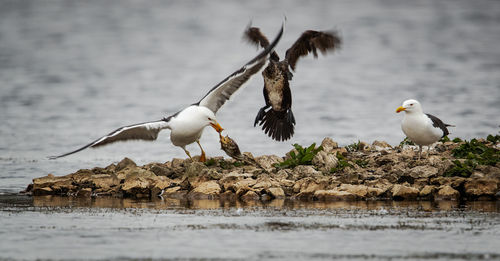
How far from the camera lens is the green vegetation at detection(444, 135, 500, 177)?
1165 cm

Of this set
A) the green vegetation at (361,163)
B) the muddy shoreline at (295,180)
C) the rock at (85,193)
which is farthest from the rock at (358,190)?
the rock at (85,193)

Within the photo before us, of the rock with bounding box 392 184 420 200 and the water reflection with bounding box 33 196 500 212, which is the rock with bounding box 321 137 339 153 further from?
the water reflection with bounding box 33 196 500 212

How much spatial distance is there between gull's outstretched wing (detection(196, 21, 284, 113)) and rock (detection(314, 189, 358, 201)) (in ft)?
7.66

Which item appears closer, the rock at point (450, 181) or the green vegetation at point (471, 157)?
the rock at point (450, 181)

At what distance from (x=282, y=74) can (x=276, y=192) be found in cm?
367

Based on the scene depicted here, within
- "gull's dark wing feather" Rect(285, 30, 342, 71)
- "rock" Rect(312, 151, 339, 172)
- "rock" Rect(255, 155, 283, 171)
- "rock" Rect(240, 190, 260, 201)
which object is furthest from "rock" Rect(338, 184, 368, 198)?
"gull's dark wing feather" Rect(285, 30, 342, 71)

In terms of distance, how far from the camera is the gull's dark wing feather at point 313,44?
14930 millimetres

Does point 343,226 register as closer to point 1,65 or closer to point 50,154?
point 50,154

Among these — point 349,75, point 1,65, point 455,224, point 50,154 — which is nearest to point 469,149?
point 455,224

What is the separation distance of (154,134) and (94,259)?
17.8 feet

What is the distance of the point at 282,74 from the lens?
14.5m

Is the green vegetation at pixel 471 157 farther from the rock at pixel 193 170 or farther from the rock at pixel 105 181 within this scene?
the rock at pixel 105 181

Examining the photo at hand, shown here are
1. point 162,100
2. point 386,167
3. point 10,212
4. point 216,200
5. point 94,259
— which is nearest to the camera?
point 94,259

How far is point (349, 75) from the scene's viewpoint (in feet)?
122
